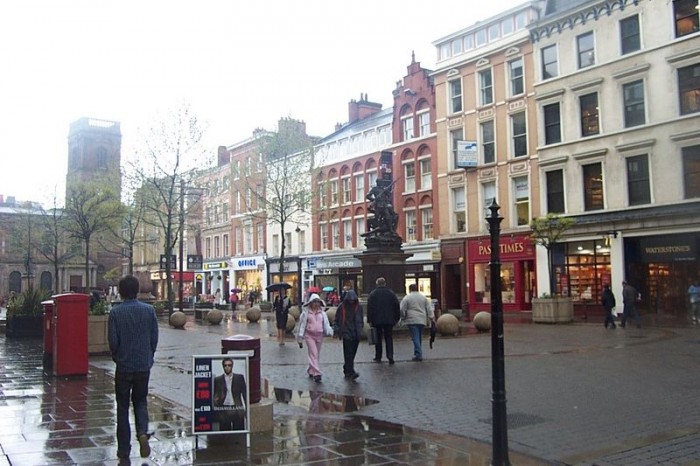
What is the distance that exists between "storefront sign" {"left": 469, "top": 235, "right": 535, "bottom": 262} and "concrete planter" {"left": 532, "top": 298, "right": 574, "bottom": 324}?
741cm

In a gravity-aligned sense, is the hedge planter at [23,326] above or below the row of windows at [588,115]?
below

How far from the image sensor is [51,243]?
50188 millimetres

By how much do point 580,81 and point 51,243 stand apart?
1522 inches

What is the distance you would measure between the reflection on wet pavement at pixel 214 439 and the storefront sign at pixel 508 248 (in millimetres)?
27078

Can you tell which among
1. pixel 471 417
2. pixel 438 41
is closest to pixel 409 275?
pixel 438 41

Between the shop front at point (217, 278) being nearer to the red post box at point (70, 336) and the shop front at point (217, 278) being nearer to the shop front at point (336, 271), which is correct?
the shop front at point (336, 271)

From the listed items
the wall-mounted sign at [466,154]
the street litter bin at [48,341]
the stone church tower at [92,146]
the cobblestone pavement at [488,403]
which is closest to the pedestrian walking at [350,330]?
the cobblestone pavement at [488,403]

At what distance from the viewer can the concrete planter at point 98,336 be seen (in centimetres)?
1698

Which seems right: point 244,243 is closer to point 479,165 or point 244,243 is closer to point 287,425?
point 479,165

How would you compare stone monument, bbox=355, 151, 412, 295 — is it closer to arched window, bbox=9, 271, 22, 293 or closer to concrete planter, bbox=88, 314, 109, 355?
concrete planter, bbox=88, 314, 109, 355

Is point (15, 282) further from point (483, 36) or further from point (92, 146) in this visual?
point (483, 36)

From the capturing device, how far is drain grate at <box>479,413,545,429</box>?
8.27 meters

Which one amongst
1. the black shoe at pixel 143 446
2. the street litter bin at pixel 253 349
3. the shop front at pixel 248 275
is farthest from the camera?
the shop front at pixel 248 275

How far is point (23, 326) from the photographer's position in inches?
874
